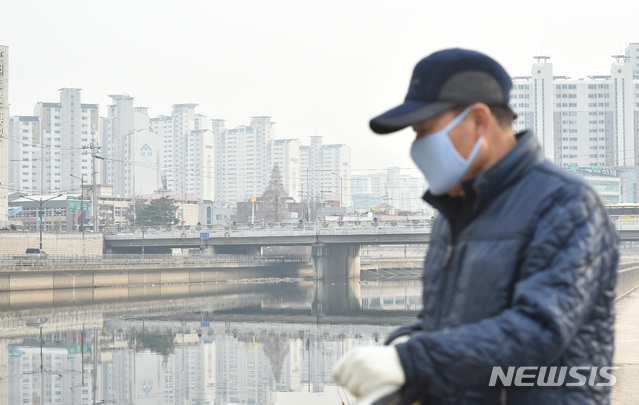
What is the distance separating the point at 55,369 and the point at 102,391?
4205 millimetres

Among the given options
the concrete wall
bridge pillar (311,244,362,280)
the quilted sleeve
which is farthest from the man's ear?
bridge pillar (311,244,362,280)


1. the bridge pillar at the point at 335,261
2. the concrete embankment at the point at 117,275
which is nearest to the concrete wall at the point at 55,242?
the concrete embankment at the point at 117,275

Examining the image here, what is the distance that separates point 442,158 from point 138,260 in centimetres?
6351

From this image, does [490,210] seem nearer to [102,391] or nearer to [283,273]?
[102,391]

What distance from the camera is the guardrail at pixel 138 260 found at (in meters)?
55.0

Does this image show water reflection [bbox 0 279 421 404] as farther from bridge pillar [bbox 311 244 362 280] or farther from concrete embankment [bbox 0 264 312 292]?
bridge pillar [bbox 311 244 362 280]

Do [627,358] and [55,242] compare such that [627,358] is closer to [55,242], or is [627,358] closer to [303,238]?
[303,238]

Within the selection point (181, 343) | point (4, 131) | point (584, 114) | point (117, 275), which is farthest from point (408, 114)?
point (584, 114)

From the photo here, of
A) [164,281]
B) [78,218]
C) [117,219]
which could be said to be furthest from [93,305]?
[117,219]

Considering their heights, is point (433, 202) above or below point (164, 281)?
above

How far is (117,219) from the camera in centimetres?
13150

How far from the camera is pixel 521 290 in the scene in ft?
6.72

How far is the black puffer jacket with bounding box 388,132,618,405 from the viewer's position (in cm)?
201

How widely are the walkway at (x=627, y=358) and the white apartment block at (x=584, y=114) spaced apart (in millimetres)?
148421
